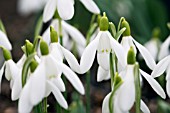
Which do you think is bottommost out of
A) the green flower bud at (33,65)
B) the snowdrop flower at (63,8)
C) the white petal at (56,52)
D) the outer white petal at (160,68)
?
the outer white petal at (160,68)

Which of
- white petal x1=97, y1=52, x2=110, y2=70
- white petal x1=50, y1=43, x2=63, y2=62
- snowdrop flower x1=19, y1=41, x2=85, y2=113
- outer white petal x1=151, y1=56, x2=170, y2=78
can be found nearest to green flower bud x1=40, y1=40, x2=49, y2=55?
snowdrop flower x1=19, y1=41, x2=85, y2=113

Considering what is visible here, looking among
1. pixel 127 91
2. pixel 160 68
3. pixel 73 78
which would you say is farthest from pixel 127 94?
pixel 160 68

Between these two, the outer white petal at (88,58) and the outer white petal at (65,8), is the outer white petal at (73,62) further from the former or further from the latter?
the outer white petal at (65,8)

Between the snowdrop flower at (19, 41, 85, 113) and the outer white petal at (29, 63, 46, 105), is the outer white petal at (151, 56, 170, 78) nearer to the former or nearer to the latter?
the snowdrop flower at (19, 41, 85, 113)

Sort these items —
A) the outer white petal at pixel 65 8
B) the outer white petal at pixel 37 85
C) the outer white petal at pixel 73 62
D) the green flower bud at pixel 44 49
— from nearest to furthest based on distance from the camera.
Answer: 1. the outer white petal at pixel 37 85
2. the green flower bud at pixel 44 49
3. the outer white petal at pixel 73 62
4. the outer white petal at pixel 65 8

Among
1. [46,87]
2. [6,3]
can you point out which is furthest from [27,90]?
[6,3]

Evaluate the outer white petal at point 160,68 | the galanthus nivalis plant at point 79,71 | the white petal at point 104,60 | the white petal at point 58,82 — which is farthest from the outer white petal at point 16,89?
the outer white petal at point 160,68

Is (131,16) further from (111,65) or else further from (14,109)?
(111,65)
